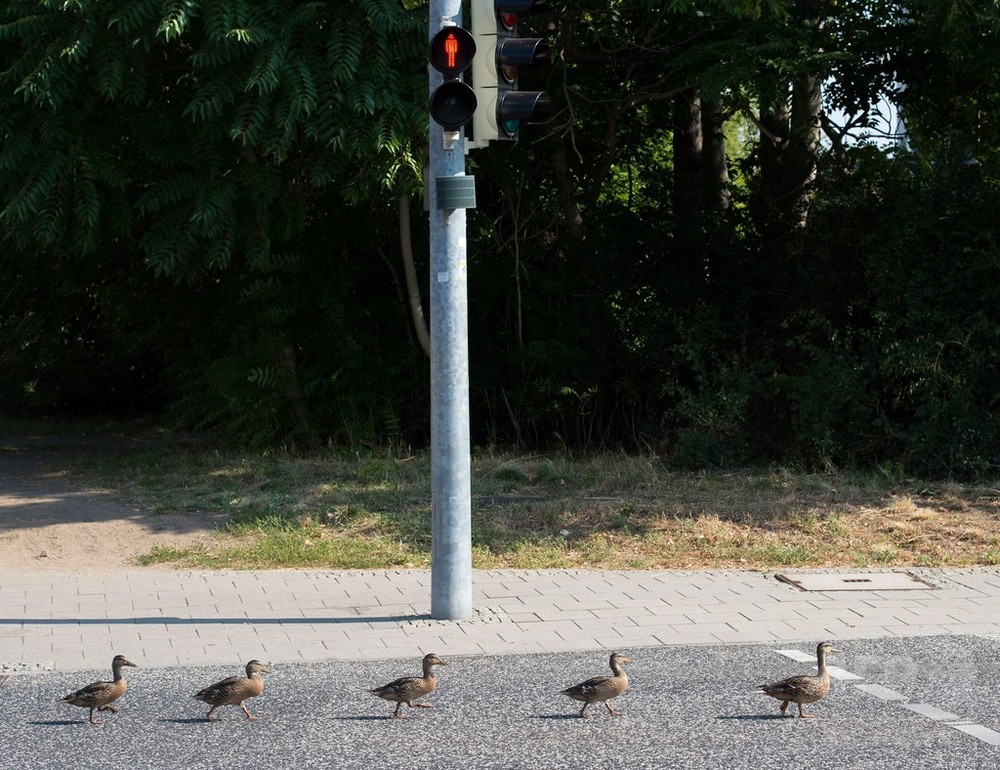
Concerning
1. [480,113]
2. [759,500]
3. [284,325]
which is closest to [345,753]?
[480,113]

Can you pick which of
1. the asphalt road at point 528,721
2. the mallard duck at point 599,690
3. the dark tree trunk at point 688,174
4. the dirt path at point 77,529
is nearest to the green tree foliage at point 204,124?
the dirt path at point 77,529

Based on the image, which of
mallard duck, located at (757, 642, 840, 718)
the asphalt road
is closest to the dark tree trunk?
the asphalt road

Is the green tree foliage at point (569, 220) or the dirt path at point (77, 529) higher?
the green tree foliage at point (569, 220)

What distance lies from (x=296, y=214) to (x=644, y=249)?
4941 millimetres

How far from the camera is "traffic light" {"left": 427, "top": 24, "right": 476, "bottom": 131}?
301 inches

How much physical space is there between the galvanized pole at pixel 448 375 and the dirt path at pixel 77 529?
336 cm

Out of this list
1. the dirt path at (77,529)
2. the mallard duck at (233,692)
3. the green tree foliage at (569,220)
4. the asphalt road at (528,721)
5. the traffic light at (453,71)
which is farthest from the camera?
the green tree foliage at (569,220)

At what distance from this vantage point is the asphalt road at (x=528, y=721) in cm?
553

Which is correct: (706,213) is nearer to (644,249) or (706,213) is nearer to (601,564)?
(644,249)

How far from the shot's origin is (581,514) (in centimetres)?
1166

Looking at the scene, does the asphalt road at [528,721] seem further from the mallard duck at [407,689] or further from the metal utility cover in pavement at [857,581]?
the metal utility cover in pavement at [857,581]

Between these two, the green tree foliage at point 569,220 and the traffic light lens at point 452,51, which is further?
the green tree foliage at point 569,220

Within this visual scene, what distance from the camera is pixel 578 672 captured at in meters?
6.95

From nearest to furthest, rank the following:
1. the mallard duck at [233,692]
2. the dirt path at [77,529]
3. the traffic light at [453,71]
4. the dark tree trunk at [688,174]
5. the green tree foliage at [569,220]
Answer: the mallard duck at [233,692] < the traffic light at [453,71] < the dirt path at [77,529] < the green tree foliage at [569,220] < the dark tree trunk at [688,174]
